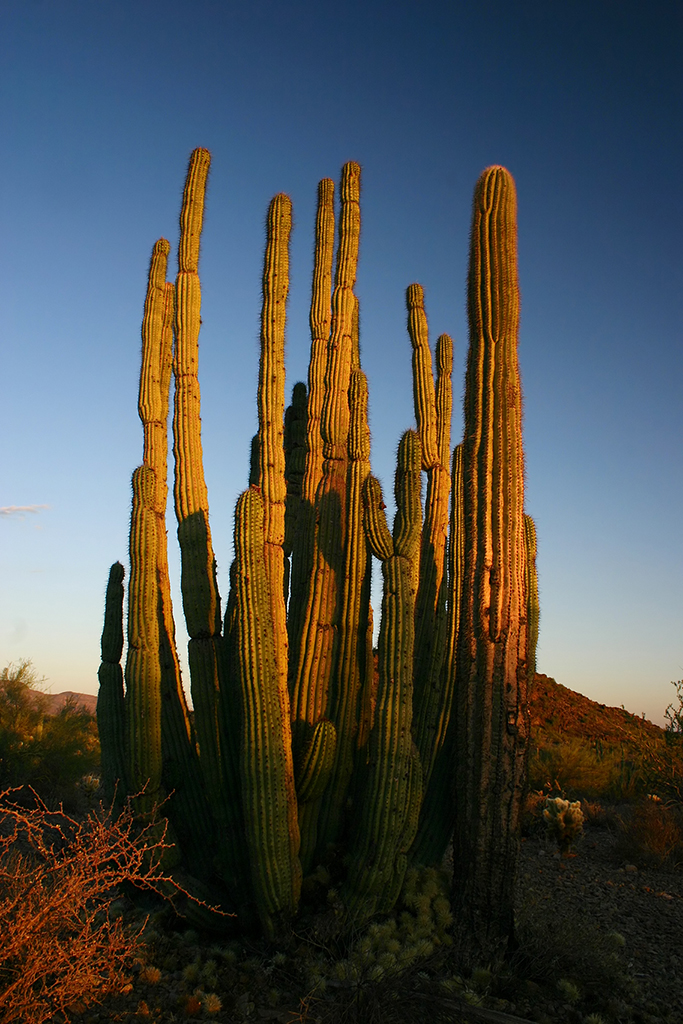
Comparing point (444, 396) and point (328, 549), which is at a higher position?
point (444, 396)

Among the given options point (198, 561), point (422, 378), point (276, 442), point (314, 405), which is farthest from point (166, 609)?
point (422, 378)

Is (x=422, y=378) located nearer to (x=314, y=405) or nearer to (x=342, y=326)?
(x=342, y=326)

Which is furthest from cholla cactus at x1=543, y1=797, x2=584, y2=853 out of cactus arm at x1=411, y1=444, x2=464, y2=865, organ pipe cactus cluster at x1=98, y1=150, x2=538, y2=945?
cactus arm at x1=411, y1=444, x2=464, y2=865

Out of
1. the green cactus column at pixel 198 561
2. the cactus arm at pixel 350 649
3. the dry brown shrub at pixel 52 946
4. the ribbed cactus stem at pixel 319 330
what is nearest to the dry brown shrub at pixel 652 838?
the cactus arm at pixel 350 649

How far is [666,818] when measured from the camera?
881cm

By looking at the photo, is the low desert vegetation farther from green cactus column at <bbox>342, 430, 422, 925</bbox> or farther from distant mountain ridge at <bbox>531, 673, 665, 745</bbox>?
distant mountain ridge at <bbox>531, 673, 665, 745</bbox>

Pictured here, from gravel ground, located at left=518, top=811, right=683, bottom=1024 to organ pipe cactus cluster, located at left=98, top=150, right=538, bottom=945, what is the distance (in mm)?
1123

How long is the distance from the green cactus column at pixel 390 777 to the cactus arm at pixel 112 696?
2.19 meters

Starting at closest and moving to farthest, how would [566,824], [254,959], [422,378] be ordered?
[254,959] < [422,378] < [566,824]

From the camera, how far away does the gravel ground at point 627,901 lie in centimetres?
523

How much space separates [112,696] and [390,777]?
9.37ft

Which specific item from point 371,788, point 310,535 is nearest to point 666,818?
point 371,788

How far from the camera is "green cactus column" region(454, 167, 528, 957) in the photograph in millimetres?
5355

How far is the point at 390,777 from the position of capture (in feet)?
18.2
